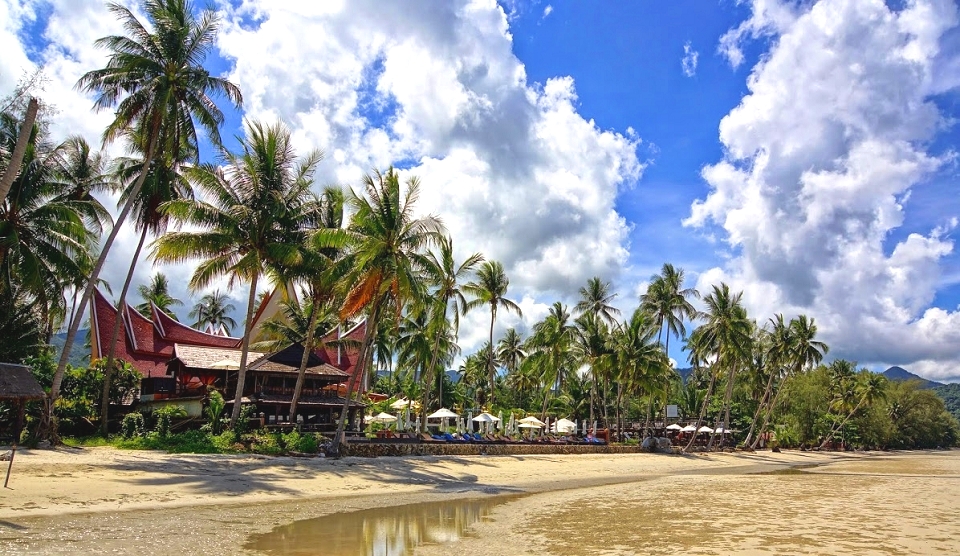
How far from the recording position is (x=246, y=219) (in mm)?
24281

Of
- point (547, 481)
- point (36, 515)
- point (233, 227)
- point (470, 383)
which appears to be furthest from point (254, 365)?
point (470, 383)

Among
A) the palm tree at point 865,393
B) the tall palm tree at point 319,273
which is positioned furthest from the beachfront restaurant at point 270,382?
A: the palm tree at point 865,393

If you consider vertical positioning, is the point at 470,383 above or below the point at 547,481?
above

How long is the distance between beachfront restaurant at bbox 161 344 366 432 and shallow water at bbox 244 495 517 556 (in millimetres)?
14375

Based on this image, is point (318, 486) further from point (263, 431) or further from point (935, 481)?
point (935, 481)

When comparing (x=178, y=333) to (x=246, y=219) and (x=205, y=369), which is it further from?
(x=246, y=219)

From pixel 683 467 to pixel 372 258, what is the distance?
2455 cm

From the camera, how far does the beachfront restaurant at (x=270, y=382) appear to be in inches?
1179

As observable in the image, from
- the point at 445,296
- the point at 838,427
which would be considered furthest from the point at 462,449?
the point at 838,427

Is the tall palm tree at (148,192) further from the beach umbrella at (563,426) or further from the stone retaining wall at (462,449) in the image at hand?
the beach umbrella at (563,426)

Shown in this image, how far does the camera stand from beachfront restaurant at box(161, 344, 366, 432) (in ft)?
98.2

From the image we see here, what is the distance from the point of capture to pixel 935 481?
29.4m

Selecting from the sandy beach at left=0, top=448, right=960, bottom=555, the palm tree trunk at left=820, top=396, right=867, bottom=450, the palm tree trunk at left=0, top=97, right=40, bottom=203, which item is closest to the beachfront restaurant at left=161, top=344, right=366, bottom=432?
the sandy beach at left=0, top=448, right=960, bottom=555

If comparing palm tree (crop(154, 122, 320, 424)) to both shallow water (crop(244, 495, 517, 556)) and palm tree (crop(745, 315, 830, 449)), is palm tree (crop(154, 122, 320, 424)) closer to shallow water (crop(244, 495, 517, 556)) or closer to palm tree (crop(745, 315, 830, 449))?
shallow water (crop(244, 495, 517, 556))
